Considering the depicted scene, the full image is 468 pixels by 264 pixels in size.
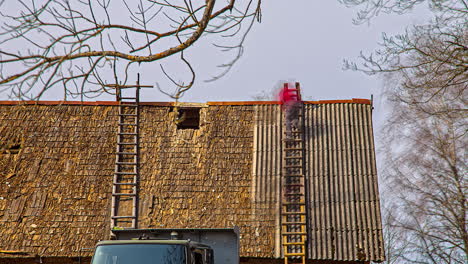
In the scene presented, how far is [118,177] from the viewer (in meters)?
16.9

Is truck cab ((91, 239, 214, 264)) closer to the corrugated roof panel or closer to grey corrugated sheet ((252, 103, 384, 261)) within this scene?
grey corrugated sheet ((252, 103, 384, 261))

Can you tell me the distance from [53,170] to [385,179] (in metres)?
14.3

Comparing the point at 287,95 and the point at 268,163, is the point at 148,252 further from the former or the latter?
the point at 287,95

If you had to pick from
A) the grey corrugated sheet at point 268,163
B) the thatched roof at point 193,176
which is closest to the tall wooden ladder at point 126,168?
the thatched roof at point 193,176

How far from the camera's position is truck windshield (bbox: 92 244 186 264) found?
28.8ft

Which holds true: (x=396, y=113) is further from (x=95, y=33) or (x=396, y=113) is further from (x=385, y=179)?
(x=95, y=33)

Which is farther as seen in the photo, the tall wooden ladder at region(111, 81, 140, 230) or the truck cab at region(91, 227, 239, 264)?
the tall wooden ladder at region(111, 81, 140, 230)

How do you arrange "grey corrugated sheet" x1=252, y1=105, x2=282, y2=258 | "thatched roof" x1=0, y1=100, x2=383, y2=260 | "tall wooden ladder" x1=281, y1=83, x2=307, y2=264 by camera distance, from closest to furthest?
"tall wooden ladder" x1=281, y1=83, x2=307, y2=264
"thatched roof" x1=0, y1=100, x2=383, y2=260
"grey corrugated sheet" x1=252, y1=105, x2=282, y2=258

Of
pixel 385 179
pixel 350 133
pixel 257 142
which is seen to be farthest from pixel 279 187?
pixel 385 179

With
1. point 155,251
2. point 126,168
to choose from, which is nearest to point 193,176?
point 126,168

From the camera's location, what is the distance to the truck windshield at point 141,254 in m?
8.78

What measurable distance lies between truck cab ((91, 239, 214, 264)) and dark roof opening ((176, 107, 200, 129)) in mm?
9719

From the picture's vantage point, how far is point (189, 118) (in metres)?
18.9

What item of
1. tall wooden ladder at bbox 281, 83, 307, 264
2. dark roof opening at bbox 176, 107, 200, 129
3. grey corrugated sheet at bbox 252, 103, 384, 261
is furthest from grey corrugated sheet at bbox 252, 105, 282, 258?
dark roof opening at bbox 176, 107, 200, 129
